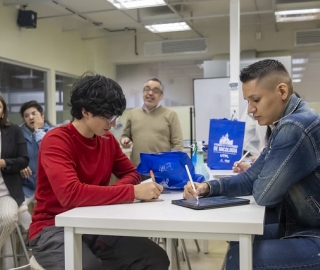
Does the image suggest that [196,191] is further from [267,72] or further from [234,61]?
[234,61]

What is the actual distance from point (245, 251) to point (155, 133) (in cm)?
236

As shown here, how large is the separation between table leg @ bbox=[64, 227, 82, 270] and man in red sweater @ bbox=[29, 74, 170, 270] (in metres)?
0.08

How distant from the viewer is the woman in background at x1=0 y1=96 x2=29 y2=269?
249 centimetres

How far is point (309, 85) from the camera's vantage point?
6668 mm

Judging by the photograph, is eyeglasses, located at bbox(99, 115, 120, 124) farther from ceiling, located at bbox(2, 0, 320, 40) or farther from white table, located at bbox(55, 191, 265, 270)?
ceiling, located at bbox(2, 0, 320, 40)

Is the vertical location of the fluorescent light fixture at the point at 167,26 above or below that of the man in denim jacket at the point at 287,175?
above

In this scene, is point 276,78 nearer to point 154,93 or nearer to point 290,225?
point 290,225

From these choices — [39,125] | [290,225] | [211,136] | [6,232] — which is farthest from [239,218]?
[39,125]

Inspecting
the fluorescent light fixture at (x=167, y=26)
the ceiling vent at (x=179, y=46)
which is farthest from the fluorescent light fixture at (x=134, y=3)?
the ceiling vent at (x=179, y=46)

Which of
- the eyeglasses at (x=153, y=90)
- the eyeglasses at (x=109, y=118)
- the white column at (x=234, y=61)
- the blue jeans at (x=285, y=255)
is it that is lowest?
the blue jeans at (x=285, y=255)

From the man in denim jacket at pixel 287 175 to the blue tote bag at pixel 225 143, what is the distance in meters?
1.03

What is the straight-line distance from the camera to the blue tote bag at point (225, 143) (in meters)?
2.44

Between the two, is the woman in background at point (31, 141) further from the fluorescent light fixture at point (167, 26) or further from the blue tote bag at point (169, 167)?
the fluorescent light fixture at point (167, 26)

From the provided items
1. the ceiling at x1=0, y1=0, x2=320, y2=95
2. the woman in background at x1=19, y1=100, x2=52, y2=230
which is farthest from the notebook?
the ceiling at x1=0, y1=0, x2=320, y2=95
